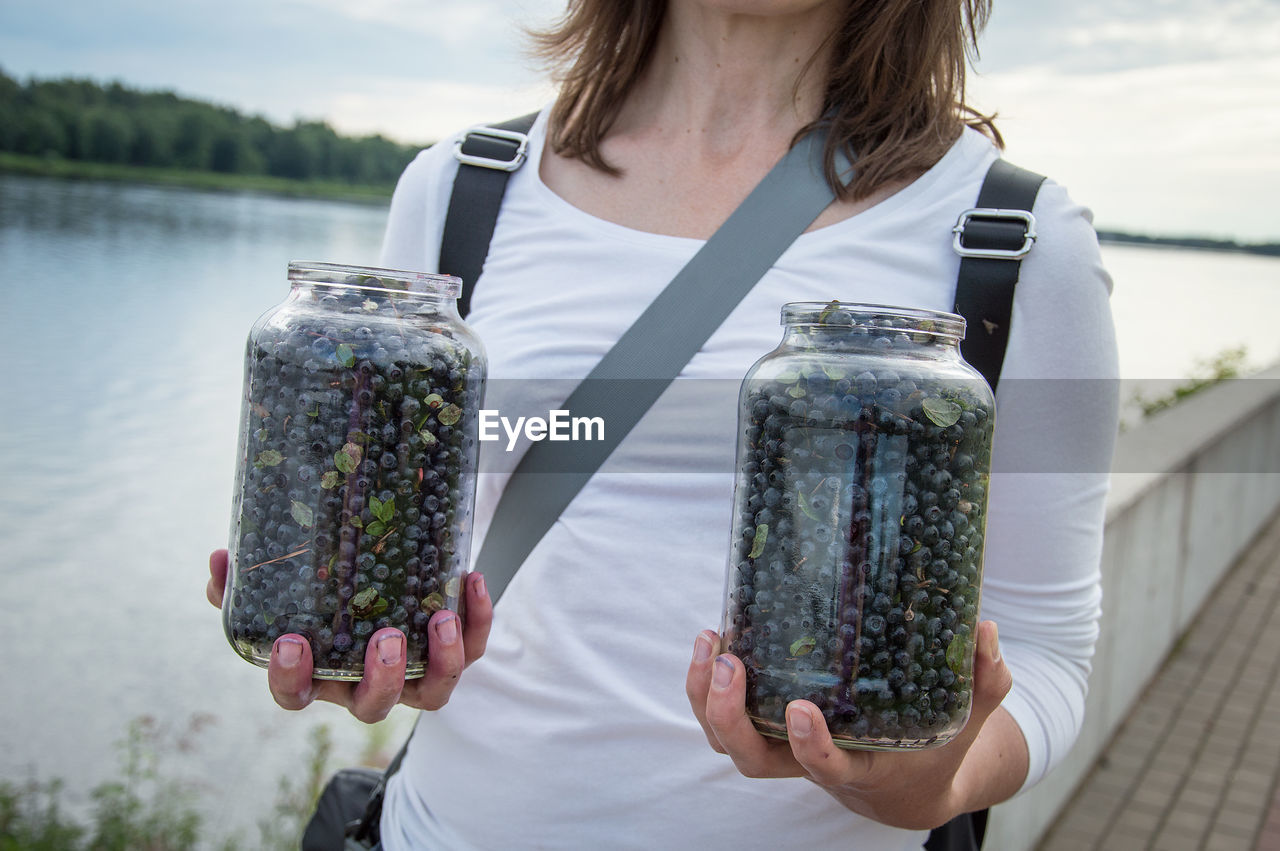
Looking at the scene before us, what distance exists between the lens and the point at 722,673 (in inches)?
37.2

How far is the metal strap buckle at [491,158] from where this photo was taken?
5.15 ft

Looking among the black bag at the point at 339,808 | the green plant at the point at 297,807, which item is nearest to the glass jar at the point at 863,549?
the black bag at the point at 339,808

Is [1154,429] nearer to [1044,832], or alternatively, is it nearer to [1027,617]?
→ [1044,832]

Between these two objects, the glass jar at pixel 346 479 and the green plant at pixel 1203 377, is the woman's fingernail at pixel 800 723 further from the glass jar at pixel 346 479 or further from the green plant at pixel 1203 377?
the green plant at pixel 1203 377

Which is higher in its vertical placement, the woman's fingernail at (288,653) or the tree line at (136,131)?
the tree line at (136,131)

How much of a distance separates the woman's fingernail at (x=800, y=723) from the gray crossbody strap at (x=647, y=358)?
52 centimetres

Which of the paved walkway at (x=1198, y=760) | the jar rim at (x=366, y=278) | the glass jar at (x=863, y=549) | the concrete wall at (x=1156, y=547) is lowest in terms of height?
the paved walkway at (x=1198, y=760)

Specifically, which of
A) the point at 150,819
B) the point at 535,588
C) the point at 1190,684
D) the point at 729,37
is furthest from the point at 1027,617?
the point at 1190,684

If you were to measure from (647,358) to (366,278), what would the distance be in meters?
0.40

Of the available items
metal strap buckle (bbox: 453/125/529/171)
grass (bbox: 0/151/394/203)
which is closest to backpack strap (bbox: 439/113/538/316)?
metal strap buckle (bbox: 453/125/529/171)

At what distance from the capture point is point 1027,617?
1341 mm

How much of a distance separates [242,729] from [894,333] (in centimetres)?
663

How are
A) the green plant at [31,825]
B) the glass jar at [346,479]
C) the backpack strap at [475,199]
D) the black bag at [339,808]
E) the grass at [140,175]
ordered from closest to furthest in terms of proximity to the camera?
the glass jar at [346,479] → the backpack strap at [475,199] → the black bag at [339,808] → the green plant at [31,825] → the grass at [140,175]

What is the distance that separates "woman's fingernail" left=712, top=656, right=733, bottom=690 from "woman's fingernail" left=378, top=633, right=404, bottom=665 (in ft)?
1.02
